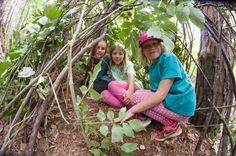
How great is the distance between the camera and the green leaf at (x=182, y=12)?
2.74 ft

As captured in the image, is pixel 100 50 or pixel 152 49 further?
pixel 100 50

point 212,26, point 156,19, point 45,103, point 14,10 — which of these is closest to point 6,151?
point 45,103

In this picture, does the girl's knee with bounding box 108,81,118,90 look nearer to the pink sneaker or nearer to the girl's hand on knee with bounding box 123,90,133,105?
the girl's hand on knee with bounding box 123,90,133,105

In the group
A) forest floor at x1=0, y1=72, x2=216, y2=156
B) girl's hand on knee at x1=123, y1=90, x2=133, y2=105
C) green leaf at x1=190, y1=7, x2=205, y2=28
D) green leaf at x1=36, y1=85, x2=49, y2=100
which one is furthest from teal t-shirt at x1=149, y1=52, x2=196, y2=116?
green leaf at x1=190, y1=7, x2=205, y2=28

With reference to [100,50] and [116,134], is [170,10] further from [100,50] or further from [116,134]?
[100,50]

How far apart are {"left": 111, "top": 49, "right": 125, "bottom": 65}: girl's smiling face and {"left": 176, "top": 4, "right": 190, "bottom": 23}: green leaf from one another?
4.30ft

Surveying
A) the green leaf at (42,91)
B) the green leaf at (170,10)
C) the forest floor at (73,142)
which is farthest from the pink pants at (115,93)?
the green leaf at (170,10)

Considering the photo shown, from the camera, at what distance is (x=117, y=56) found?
2160 mm

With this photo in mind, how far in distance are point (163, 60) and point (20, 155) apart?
0.82 m

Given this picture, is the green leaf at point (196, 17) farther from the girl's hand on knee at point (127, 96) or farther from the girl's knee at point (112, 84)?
the girl's knee at point (112, 84)

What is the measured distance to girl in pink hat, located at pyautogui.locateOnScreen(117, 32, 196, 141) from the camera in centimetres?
162

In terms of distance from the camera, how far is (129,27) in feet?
4.06


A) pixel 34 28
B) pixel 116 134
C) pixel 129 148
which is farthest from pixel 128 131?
pixel 34 28

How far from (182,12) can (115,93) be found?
1.19 meters
